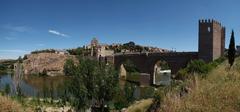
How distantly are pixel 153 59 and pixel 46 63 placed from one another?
44058 mm

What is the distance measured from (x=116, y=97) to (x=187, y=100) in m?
21.7

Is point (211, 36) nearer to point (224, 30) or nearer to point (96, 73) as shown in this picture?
point (224, 30)

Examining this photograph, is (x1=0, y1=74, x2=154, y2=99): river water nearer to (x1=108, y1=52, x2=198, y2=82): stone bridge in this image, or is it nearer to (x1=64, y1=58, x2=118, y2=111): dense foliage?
(x1=108, y1=52, x2=198, y2=82): stone bridge

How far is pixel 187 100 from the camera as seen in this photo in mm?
8531

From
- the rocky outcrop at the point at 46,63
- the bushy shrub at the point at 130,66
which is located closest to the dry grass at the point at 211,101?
the bushy shrub at the point at 130,66

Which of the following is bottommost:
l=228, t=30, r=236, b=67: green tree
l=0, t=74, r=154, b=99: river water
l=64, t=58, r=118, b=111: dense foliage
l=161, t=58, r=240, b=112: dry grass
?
l=0, t=74, r=154, b=99: river water

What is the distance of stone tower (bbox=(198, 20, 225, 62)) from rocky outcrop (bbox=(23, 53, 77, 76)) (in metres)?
47.7

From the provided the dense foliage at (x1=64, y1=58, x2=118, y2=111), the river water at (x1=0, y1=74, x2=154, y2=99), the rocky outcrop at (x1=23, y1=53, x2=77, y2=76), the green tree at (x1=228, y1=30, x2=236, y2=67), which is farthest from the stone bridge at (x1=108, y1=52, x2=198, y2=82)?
the rocky outcrop at (x1=23, y1=53, x2=77, y2=76)

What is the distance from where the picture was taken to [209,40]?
47.5m

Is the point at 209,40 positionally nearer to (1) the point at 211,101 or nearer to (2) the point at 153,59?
(2) the point at 153,59

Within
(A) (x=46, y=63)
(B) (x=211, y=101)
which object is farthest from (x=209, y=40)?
(A) (x=46, y=63)

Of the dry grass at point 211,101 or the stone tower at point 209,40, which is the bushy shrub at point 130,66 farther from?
the dry grass at point 211,101

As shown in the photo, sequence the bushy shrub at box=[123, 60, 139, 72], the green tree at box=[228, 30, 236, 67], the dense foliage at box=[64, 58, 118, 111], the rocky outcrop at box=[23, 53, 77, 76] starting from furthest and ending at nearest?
the rocky outcrop at box=[23, 53, 77, 76] → the bushy shrub at box=[123, 60, 139, 72] → the green tree at box=[228, 30, 236, 67] → the dense foliage at box=[64, 58, 118, 111]

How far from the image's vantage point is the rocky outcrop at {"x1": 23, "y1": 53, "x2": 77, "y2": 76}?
92.2 meters
